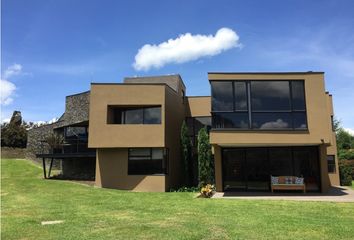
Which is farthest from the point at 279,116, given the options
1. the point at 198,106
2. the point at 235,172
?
the point at 198,106

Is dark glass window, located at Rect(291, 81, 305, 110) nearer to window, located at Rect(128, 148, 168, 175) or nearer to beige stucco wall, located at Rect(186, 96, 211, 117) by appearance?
window, located at Rect(128, 148, 168, 175)

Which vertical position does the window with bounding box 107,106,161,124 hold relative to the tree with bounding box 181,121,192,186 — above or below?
above

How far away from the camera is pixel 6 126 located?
44219mm

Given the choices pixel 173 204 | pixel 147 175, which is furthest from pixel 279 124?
pixel 147 175

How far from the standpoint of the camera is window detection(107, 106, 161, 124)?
23859 mm

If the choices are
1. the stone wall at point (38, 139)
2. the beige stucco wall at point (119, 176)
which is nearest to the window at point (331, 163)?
the beige stucco wall at point (119, 176)

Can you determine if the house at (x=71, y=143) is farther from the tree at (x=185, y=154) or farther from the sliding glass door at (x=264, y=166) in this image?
the sliding glass door at (x=264, y=166)

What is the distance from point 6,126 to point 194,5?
1426 inches

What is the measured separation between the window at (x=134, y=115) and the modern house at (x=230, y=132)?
2.6 inches

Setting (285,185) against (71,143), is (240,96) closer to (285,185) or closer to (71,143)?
(285,185)

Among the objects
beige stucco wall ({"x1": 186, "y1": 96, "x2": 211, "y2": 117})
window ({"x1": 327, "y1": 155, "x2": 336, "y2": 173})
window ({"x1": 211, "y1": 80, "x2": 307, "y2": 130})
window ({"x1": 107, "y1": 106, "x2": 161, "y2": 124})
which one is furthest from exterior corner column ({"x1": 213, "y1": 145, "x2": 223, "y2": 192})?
window ({"x1": 327, "y1": 155, "x2": 336, "y2": 173})

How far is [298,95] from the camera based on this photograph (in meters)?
19.8

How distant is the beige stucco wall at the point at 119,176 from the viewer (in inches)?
905

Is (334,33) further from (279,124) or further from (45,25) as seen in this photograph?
(45,25)
